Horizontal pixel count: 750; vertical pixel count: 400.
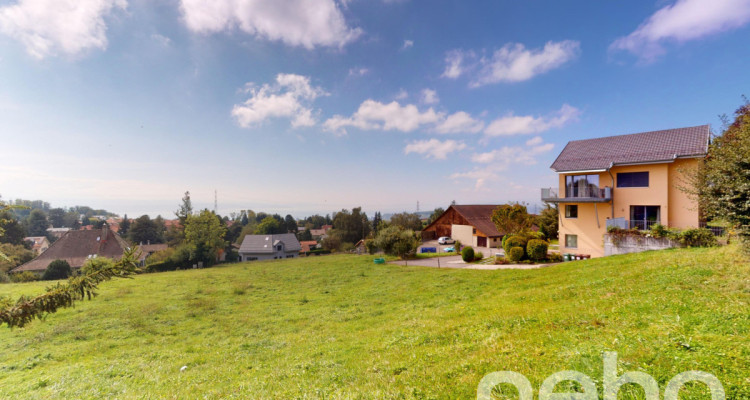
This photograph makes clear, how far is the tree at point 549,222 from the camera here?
37.9 meters

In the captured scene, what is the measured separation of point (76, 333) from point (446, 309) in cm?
1642

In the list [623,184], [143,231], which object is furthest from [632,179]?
[143,231]

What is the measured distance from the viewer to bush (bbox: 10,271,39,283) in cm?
3028

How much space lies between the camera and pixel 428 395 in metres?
4.24

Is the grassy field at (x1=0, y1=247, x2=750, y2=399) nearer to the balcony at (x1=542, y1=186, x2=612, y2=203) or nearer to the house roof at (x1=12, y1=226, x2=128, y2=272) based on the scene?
the balcony at (x1=542, y1=186, x2=612, y2=203)

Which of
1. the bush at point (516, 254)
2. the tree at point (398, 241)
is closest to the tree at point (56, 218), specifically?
the tree at point (398, 241)

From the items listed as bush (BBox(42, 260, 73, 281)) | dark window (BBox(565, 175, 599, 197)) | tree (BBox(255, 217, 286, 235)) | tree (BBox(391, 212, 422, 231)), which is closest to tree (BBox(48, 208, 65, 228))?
tree (BBox(255, 217, 286, 235))

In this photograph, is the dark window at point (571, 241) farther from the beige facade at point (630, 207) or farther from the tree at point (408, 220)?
the tree at point (408, 220)

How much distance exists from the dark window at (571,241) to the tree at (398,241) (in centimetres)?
1519

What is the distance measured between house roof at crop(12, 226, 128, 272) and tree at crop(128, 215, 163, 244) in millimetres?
18753

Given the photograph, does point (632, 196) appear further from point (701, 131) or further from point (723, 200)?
point (723, 200)

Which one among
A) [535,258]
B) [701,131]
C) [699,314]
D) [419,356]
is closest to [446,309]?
[419,356]

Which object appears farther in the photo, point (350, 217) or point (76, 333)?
point (350, 217)

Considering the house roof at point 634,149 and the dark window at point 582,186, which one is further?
the dark window at point 582,186
